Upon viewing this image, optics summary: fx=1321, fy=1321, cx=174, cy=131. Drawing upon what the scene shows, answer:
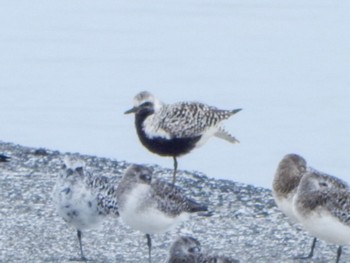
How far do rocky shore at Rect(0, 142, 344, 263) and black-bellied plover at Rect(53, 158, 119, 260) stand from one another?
14.3 inches

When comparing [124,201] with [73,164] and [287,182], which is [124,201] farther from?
[287,182]

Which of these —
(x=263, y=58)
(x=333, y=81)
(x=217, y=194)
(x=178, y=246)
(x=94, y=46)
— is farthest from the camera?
(x=94, y=46)

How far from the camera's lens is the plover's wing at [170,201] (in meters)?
10.5

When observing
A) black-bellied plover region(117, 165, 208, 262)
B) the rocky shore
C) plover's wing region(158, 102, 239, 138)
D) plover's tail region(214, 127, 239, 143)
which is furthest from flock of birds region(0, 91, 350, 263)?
plover's tail region(214, 127, 239, 143)

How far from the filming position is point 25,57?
2491 cm

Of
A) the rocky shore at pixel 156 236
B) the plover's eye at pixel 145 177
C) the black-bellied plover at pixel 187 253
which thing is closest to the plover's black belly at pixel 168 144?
the rocky shore at pixel 156 236

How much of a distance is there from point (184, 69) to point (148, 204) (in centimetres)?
1337

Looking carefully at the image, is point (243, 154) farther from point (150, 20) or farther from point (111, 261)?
point (150, 20)

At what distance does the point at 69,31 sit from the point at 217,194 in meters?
15.5

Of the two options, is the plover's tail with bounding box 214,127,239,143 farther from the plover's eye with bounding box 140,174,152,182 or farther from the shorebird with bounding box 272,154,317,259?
the plover's eye with bounding box 140,174,152,182

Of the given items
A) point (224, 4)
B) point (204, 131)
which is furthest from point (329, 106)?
point (224, 4)

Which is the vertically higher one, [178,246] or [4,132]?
[4,132]

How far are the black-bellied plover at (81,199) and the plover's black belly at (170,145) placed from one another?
3306 mm

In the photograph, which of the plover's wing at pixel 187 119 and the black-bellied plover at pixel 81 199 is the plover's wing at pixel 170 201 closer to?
the black-bellied plover at pixel 81 199
